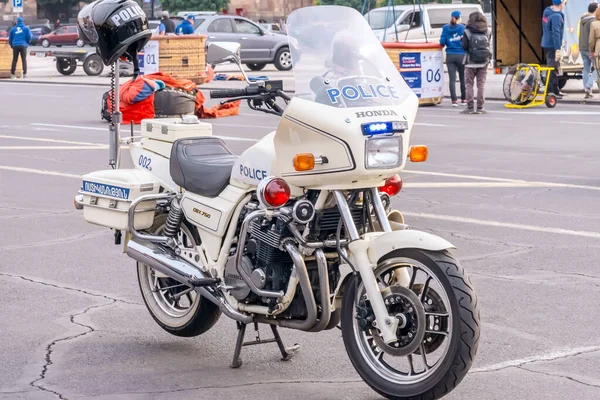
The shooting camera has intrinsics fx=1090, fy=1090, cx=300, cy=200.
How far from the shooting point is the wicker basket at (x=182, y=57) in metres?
28.9

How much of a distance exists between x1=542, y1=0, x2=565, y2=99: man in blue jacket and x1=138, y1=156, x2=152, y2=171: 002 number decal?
16.8 m

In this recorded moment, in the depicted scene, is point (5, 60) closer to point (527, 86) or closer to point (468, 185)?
point (527, 86)

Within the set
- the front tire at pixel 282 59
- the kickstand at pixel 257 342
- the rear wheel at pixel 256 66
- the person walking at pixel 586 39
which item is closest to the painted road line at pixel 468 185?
the kickstand at pixel 257 342

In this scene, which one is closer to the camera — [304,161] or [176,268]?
[304,161]

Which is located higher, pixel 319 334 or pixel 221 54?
pixel 221 54

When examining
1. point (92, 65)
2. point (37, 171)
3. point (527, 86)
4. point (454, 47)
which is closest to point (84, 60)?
point (92, 65)

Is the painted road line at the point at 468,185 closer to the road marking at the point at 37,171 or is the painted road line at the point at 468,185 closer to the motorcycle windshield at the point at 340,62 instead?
the road marking at the point at 37,171

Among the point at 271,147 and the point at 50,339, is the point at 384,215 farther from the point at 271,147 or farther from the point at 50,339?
the point at 50,339

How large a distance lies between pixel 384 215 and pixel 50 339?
222 cm

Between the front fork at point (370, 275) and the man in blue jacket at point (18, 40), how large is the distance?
29.0 metres

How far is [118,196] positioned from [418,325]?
2100 mm

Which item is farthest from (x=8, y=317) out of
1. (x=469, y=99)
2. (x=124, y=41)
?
(x=469, y=99)

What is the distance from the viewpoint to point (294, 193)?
198 inches

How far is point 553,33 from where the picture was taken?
21750 millimetres
